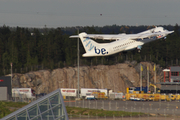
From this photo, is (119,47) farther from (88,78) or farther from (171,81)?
(171,81)

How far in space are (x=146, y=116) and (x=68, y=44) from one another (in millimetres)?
100415

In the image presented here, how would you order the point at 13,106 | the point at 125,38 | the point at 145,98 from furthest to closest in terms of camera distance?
the point at 145,98 → the point at 125,38 → the point at 13,106

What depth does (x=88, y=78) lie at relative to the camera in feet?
456

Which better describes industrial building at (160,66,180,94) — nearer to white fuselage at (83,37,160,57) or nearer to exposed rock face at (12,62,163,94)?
exposed rock face at (12,62,163,94)

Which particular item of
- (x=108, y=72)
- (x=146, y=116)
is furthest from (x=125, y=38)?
(x=108, y=72)

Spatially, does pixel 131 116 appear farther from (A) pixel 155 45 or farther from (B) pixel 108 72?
(A) pixel 155 45

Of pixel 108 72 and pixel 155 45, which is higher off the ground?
pixel 155 45

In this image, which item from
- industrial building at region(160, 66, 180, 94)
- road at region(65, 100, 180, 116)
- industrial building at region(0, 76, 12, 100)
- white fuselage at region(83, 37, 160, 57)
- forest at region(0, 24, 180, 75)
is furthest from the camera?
forest at region(0, 24, 180, 75)

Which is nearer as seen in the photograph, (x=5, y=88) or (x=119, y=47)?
(x=119, y=47)

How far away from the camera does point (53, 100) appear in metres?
27.8

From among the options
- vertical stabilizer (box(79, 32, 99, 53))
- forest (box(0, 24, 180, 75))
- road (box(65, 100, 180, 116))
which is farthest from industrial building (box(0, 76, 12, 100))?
vertical stabilizer (box(79, 32, 99, 53))

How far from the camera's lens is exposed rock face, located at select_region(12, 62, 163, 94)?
131 meters

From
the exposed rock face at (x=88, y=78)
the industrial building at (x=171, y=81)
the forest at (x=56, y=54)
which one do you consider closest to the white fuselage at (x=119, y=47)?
the industrial building at (x=171, y=81)

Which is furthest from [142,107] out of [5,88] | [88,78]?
[88,78]
